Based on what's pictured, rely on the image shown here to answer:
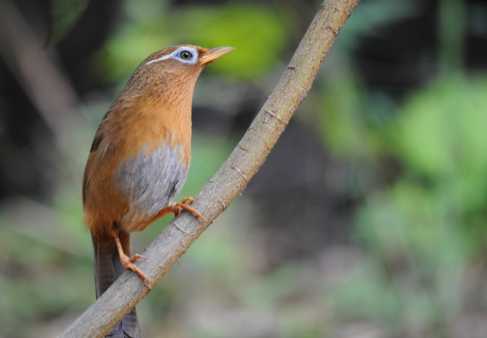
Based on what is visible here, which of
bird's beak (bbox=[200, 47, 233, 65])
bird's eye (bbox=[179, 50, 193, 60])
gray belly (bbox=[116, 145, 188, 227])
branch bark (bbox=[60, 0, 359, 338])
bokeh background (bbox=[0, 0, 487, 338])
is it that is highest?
bokeh background (bbox=[0, 0, 487, 338])

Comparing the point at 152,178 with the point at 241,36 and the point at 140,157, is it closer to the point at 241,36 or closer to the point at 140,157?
the point at 140,157

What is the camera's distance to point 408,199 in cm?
520

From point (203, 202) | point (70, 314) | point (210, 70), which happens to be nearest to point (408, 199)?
point (210, 70)

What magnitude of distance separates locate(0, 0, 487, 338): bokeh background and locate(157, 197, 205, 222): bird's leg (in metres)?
1.91

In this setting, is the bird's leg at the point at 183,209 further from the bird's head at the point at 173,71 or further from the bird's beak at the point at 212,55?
the bird's beak at the point at 212,55

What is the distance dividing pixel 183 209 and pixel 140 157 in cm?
69

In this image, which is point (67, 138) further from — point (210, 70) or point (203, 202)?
point (203, 202)

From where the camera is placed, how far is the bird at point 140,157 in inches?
122

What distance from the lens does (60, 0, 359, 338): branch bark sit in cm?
233

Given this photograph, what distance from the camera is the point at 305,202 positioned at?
698 cm

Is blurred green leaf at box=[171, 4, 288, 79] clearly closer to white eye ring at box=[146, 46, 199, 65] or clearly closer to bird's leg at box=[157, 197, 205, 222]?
white eye ring at box=[146, 46, 199, 65]

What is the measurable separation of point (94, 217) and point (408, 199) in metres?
2.44

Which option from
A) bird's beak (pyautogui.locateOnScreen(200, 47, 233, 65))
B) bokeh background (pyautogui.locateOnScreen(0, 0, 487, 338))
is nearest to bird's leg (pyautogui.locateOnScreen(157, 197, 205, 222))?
bird's beak (pyautogui.locateOnScreen(200, 47, 233, 65))

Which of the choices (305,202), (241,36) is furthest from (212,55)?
(305,202)
